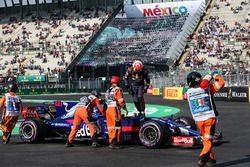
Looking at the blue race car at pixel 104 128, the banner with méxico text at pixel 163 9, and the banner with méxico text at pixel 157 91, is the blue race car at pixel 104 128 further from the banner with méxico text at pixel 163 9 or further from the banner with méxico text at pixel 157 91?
the banner with méxico text at pixel 163 9

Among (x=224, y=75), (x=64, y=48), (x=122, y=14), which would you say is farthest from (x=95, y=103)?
(x=122, y=14)

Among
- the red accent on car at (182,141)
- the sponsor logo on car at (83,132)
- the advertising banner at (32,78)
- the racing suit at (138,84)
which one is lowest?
the red accent on car at (182,141)

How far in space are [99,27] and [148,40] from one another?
268 inches

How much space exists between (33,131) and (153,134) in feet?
10.2

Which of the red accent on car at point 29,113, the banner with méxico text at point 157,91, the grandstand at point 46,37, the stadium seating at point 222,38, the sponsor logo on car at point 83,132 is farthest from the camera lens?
the grandstand at point 46,37

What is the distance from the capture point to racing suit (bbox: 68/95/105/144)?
11414 mm

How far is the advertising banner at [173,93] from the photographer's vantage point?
115 feet

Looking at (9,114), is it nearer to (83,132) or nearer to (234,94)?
(83,132)

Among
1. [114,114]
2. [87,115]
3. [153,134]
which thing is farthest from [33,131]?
[153,134]

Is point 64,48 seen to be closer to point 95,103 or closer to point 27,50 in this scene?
point 27,50

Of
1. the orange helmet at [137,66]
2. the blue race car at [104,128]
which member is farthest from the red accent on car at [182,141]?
the orange helmet at [137,66]

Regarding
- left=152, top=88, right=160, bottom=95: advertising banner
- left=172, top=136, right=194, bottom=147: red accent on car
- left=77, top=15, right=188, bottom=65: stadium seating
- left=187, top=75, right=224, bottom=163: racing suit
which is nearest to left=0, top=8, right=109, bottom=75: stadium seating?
left=77, top=15, right=188, bottom=65: stadium seating

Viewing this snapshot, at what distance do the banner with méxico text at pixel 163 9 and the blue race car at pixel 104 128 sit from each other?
49.0 metres

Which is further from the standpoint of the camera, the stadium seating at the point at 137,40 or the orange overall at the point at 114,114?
the stadium seating at the point at 137,40
